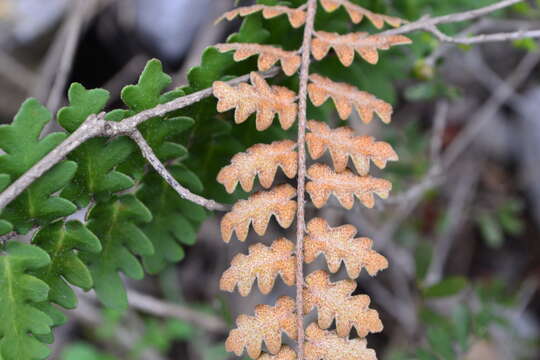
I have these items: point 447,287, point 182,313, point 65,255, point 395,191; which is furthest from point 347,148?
point 182,313

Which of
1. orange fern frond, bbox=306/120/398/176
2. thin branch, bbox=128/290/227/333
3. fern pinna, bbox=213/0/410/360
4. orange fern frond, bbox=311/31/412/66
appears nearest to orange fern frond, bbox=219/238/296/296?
fern pinna, bbox=213/0/410/360

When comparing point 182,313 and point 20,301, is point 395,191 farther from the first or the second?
point 20,301

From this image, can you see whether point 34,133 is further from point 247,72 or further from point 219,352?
point 219,352

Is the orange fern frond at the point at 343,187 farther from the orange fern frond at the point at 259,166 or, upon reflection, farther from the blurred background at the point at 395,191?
the blurred background at the point at 395,191

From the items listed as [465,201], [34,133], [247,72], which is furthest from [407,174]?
[34,133]

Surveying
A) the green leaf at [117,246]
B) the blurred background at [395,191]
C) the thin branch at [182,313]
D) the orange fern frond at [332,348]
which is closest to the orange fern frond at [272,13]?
the green leaf at [117,246]

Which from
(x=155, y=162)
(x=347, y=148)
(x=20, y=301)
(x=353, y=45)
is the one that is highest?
(x=353, y=45)

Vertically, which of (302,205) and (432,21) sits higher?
(432,21)
